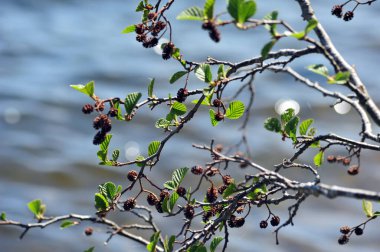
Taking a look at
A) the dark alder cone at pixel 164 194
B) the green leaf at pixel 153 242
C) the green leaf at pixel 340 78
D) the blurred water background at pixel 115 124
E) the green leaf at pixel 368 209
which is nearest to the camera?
the green leaf at pixel 340 78

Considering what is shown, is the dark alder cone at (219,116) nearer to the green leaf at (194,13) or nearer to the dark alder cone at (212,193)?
the dark alder cone at (212,193)

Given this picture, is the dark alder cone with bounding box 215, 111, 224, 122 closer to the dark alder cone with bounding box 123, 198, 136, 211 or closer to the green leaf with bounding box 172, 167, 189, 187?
the green leaf with bounding box 172, 167, 189, 187

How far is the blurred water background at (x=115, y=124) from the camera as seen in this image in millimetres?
4941

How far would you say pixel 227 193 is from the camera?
1648 millimetres

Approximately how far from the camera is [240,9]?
4.61 feet

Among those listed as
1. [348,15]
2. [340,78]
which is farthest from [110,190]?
[348,15]

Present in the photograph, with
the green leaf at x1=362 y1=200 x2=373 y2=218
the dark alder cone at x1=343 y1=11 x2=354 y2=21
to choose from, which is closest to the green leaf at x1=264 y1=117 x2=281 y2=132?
the green leaf at x1=362 y1=200 x2=373 y2=218

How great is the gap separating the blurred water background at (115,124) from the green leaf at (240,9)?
11.4 ft

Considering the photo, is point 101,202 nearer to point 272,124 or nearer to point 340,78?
point 272,124

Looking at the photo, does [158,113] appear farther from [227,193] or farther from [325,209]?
[227,193]

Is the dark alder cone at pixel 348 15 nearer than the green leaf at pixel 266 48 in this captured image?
No

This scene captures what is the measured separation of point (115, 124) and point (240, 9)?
15.9 feet

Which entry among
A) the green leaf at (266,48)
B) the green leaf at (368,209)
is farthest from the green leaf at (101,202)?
the green leaf at (368,209)

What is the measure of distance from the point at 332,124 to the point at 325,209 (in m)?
1.00
